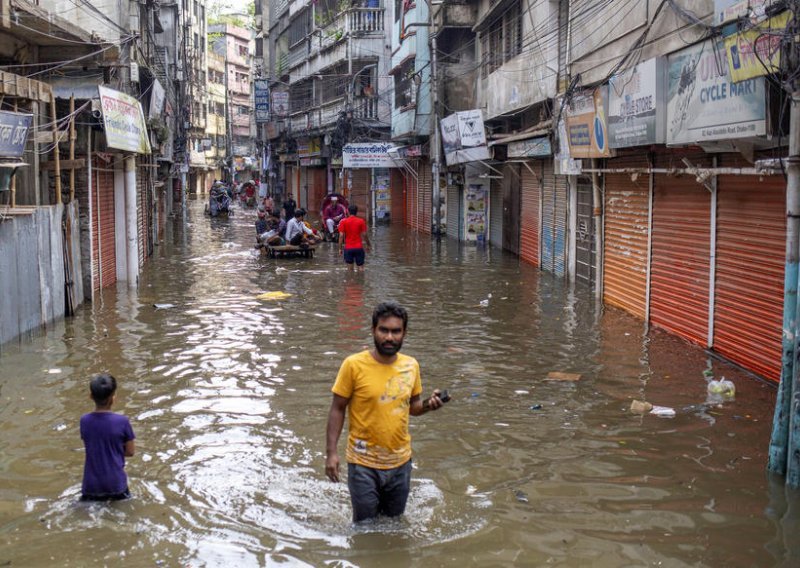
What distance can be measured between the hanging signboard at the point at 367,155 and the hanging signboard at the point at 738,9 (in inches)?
1155

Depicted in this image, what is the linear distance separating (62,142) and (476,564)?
1253cm

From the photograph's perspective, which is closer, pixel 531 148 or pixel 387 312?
pixel 387 312

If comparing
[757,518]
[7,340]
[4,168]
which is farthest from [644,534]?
[4,168]

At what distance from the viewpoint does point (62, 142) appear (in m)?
15.5

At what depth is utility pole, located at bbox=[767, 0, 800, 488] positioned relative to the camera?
21.3ft

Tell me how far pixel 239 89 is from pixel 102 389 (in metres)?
95.5

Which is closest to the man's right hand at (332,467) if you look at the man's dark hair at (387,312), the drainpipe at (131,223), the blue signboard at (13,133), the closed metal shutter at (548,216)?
the man's dark hair at (387,312)

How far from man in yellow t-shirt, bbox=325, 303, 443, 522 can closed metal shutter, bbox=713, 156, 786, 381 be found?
5645mm

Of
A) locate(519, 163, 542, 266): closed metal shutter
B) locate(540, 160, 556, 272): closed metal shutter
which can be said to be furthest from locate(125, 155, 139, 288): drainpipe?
locate(519, 163, 542, 266): closed metal shutter

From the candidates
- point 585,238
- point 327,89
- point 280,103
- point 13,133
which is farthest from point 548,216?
point 280,103

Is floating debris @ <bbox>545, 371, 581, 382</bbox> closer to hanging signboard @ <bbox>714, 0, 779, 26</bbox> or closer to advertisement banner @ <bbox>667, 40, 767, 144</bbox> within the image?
advertisement banner @ <bbox>667, 40, 767, 144</bbox>

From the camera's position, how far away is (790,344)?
6625 mm

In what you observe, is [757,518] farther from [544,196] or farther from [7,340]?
[544,196]

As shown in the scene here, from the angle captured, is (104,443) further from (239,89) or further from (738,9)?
(239,89)
